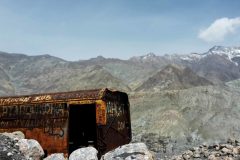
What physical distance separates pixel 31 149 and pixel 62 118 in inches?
56.8

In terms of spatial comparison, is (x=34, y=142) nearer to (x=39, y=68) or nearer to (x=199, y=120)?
(x=199, y=120)

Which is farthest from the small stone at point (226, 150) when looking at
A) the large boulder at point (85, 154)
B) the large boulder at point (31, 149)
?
the large boulder at point (31, 149)

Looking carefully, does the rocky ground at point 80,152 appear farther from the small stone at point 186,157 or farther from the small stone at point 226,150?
the small stone at point 186,157

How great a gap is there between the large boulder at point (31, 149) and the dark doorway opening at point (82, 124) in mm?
1825

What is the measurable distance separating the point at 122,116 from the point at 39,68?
10473 cm

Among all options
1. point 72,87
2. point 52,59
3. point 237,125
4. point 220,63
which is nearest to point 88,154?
point 237,125

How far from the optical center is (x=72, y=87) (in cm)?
7819

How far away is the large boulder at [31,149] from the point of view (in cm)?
1148

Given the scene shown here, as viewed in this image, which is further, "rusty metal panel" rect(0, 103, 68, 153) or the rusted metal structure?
"rusty metal panel" rect(0, 103, 68, 153)

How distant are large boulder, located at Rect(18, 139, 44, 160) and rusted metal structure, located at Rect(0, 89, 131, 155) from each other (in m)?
0.66

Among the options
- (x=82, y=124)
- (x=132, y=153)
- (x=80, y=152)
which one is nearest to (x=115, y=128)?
(x=82, y=124)

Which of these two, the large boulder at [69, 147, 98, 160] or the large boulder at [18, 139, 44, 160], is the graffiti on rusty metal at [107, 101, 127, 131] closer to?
the large boulder at [69, 147, 98, 160]

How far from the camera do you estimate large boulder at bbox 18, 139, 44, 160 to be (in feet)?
37.7

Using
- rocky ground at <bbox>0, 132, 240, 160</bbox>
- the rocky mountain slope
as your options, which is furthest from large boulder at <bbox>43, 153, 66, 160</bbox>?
the rocky mountain slope
